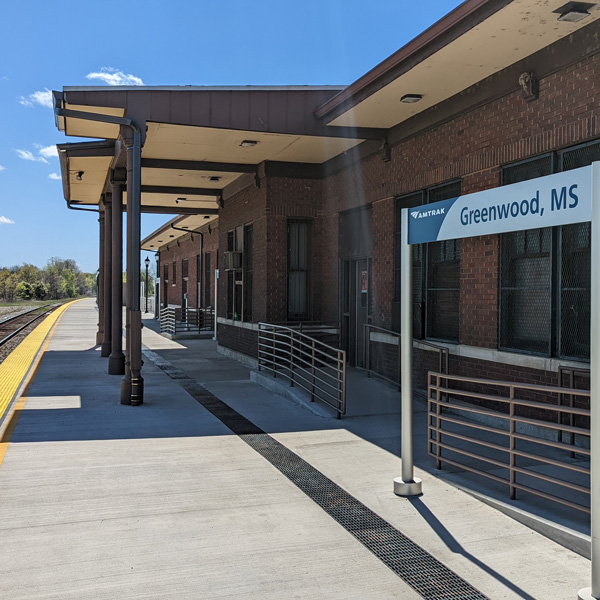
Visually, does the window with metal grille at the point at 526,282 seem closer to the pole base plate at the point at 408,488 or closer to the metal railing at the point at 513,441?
the metal railing at the point at 513,441

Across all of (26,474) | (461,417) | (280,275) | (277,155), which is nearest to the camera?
(26,474)

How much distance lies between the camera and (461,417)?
28.8 ft

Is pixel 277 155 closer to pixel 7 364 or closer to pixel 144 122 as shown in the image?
pixel 144 122

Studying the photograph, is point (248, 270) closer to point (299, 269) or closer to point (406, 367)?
point (299, 269)

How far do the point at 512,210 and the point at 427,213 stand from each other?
100 centimetres

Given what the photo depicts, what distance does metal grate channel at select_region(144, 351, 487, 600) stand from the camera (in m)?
3.83

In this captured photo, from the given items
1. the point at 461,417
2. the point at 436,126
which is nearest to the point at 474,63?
the point at 436,126

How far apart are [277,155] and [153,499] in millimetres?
8823

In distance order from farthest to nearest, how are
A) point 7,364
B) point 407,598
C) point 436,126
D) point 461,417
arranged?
1. point 7,364
2. point 436,126
3. point 461,417
4. point 407,598

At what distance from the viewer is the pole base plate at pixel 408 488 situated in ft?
18.0

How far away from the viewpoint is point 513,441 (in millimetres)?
5230

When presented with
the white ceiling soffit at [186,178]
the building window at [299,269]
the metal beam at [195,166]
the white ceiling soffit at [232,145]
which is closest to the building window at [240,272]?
the white ceiling soffit at [186,178]

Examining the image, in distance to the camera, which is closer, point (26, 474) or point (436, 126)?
point (26, 474)

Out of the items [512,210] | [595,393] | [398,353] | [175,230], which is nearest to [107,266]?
[398,353]
